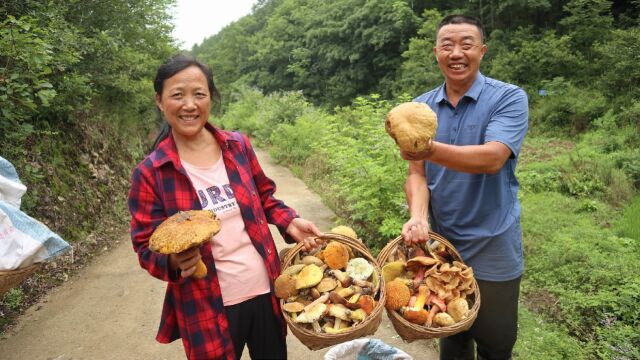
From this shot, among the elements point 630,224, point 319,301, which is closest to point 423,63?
point 630,224

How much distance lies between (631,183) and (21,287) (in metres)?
8.21

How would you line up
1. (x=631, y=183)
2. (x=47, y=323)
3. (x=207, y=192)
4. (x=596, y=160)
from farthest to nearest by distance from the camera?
1. (x=596, y=160)
2. (x=631, y=183)
3. (x=47, y=323)
4. (x=207, y=192)

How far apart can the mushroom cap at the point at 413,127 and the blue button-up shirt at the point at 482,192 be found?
0.41 metres

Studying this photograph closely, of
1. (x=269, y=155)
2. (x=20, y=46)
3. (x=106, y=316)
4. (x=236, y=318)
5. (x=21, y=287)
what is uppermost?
(x=20, y=46)

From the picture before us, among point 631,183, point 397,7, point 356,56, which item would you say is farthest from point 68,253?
point 356,56

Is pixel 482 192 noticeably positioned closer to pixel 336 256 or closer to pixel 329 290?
pixel 336 256

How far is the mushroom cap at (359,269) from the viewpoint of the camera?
199cm

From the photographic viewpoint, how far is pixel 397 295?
1895 millimetres

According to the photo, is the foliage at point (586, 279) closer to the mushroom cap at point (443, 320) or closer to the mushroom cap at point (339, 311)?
the mushroom cap at point (443, 320)

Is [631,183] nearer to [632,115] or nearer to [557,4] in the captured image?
[632,115]

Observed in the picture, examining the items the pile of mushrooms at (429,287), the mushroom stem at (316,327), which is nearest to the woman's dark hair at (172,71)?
the mushroom stem at (316,327)

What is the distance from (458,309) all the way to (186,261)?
1.23m

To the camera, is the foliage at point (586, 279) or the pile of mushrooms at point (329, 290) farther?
the foliage at point (586, 279)

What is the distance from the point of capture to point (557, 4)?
1700 cm
